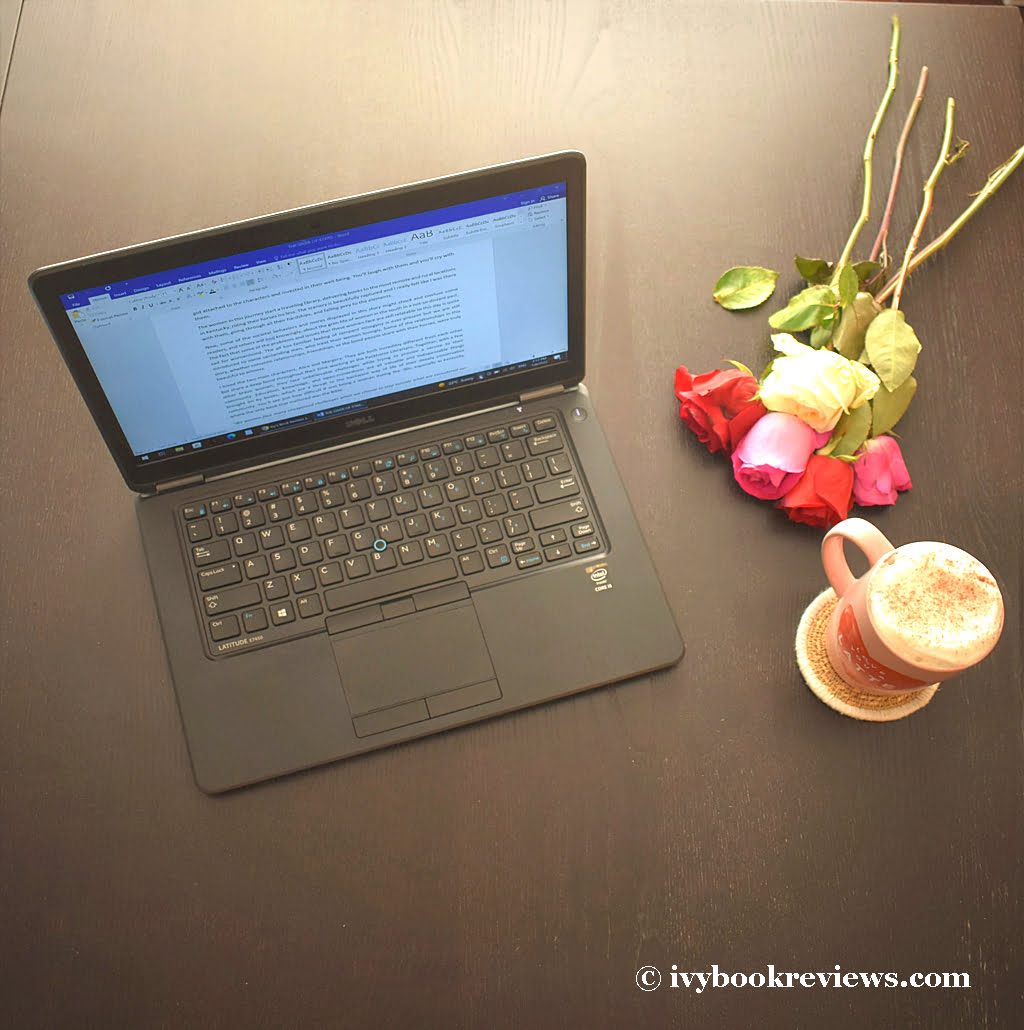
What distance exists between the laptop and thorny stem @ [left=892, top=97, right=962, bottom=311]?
0.32m

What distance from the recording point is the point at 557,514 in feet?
2.54

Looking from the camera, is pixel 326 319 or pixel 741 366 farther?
pixel 741 366

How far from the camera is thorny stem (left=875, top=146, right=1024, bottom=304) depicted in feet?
2.79

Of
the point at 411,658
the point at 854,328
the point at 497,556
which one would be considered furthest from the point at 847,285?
the point at 411,658

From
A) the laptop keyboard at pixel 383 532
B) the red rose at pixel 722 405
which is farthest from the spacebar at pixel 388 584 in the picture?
the red rose at pixel 722 405

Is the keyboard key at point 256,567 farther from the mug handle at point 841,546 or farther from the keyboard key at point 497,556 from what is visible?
the mug handle at point 841,546

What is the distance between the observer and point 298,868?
0.67 m

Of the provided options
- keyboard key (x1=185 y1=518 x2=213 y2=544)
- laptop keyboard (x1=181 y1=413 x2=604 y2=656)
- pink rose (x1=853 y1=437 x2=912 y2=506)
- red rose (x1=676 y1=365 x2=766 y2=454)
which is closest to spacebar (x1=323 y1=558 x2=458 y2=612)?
laptop keyboard (x1=181 y1=413 x2=604 y2=656)

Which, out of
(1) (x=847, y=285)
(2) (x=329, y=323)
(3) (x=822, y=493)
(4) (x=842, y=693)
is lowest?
(4) (x=842, y=693)

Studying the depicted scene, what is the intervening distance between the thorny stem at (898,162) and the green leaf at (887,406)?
0.63ft

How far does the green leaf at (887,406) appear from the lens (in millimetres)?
776

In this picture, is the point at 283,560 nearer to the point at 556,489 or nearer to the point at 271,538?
the point at 271,538

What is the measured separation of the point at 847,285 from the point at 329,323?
0.45 meters

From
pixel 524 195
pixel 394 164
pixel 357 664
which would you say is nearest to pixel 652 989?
pixel 357 664
